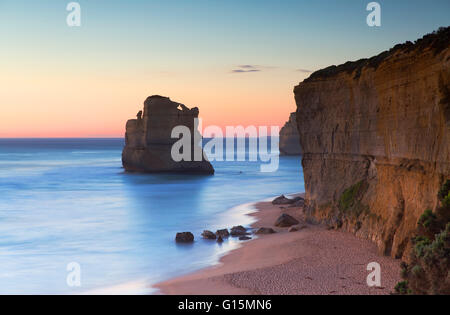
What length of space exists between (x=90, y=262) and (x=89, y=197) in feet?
81.2

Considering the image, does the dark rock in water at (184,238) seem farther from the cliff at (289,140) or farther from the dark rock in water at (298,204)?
the cliff at (289,140)

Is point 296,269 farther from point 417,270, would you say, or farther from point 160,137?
point 160,137

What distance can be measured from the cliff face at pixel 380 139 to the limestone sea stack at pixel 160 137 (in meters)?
36.5

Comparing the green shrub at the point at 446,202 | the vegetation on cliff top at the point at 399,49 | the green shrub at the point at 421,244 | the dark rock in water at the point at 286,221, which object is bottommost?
the dark rock in water at the point at 286,221

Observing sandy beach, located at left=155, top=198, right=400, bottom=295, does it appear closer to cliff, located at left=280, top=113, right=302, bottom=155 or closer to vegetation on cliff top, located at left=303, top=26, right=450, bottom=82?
vegetation on cliff top, located at left=303, top=26, right=450, bottom=82

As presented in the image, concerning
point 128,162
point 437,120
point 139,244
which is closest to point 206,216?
point 139,244

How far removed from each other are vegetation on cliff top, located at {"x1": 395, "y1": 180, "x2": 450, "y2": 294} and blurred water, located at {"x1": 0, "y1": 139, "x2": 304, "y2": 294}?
351 inches

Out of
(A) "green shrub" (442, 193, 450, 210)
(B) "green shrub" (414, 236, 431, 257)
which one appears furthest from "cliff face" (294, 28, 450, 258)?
(B) "green shrub" (414, 236, 431, 257)

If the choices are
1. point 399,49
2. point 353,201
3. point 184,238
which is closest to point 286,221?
point 353,201

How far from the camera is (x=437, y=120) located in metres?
16.2

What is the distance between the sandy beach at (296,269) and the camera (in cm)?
1548

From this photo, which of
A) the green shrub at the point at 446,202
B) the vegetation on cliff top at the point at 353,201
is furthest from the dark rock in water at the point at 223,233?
the green shrub at the point at 446,202

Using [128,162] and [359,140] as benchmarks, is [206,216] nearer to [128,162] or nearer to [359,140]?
[359,140]
